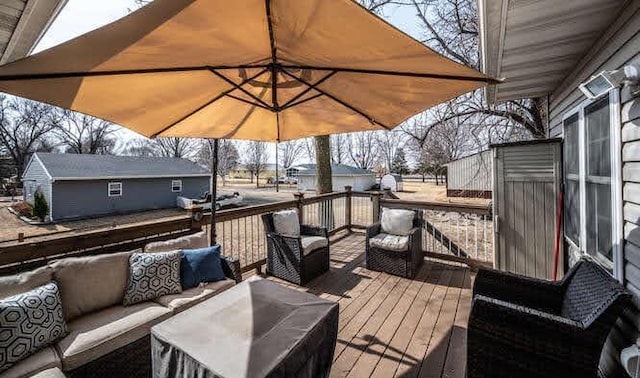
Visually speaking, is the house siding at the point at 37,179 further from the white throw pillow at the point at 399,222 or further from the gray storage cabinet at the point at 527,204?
the gray storage cabinet at the point at 527,204

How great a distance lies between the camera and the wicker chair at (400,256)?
4039mm

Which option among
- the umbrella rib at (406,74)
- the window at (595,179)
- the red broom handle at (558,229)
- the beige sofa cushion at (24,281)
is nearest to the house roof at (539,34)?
the umbrella rib at (406,74)

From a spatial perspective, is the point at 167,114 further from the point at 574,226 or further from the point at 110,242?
the point at 574,226

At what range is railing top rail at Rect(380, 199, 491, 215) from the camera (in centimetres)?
417

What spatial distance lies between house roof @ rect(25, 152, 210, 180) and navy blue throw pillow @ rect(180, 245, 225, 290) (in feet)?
51.9

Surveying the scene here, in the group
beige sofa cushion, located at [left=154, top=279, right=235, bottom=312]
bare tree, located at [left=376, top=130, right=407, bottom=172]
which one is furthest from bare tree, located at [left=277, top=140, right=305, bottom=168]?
beige sofa cushion, located at [left=154, top=279, right=235, bottom=312]

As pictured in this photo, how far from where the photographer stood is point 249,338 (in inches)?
68.9

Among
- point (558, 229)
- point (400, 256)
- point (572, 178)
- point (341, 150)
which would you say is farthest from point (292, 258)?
point (341, 150)

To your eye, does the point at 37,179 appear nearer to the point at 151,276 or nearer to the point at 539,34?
the point at 151,276

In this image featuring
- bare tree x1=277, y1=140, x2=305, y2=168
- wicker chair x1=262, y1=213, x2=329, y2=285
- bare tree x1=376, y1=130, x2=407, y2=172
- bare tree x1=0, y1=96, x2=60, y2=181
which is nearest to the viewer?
wicker chair x1=262, y1=213, x2=329, y2=285

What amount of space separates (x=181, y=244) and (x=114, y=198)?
54.0 feet

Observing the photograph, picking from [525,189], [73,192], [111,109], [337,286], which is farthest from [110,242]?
[73,192]

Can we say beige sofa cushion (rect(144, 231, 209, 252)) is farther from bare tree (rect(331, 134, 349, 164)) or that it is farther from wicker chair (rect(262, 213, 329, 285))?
bare tree (rect(331, 134, 349, 164))

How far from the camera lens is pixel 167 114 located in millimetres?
2771
